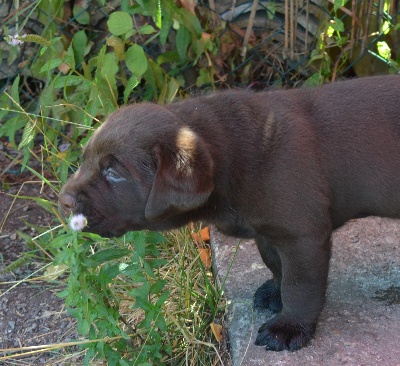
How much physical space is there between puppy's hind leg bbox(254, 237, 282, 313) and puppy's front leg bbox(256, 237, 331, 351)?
18 centimetres

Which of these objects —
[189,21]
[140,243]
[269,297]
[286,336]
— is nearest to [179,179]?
[140,243]

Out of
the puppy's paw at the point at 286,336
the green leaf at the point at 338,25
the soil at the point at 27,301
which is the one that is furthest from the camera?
the green leaf at the point at 338,25

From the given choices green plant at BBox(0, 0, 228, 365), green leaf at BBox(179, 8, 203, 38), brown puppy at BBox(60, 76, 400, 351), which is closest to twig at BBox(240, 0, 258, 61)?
green plant at BBox(0, 0, 228, 365)

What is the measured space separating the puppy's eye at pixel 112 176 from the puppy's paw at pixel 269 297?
1075 mm

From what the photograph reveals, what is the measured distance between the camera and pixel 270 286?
12.2 feet

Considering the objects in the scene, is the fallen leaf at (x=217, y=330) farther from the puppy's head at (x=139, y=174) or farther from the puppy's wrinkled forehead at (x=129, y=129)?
the puppy's wrinkled forehead at (x=129, y=129)

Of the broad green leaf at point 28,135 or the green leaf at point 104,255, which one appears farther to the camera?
the broad green leaf at point 28,135

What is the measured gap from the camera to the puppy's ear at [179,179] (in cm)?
281

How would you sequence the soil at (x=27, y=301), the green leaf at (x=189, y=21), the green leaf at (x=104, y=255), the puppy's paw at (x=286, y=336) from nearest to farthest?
the green leaf at (x=104, y=255) → the puppy's paw at (x=286, y=336) → the soil at (x=27, y=301) → the green leaf at (x=189, y=21)

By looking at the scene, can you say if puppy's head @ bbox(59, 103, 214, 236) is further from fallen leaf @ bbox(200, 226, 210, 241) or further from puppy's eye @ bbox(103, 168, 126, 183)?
fallen leaf @ bbox(200, 226, 210, 241)

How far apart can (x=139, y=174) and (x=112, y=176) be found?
0.13 meters

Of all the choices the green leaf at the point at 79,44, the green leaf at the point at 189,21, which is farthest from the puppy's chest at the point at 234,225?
the green leaf at the point at 79,44

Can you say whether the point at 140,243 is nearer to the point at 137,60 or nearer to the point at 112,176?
the point at 112,176

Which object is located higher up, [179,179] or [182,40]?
[179,179]
